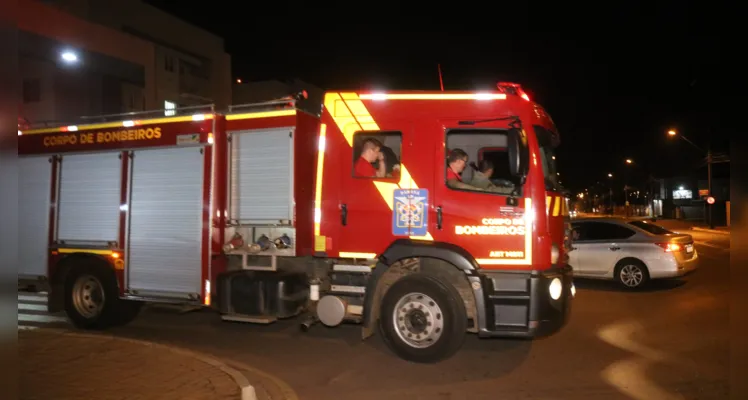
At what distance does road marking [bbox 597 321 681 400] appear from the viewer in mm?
5488

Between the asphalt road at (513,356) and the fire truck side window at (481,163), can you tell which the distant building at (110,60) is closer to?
the asphalt road at (513,356)

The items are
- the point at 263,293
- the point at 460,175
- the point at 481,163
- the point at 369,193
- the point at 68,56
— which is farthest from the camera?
the point at 68,56

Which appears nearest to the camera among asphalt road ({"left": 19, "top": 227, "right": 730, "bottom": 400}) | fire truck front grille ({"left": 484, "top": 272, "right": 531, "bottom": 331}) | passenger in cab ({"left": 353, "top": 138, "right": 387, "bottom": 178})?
asphalt road ({"left": 19, "top": 227, "right": 730, "bottom": 400})

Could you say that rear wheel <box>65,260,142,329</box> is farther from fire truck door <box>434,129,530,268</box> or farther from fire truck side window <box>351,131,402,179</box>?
fire truck door <box>434,129,530,268</box>

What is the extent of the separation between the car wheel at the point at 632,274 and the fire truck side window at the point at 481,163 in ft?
22.0

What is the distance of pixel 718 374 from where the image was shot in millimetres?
6000

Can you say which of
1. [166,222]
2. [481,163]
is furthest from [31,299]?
[481,163]

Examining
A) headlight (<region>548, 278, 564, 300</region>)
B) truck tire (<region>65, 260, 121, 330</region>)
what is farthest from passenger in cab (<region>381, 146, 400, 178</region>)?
truck tire (<region>65, 260, 121, 330</region>)

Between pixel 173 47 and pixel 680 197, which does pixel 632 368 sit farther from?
pixel 680 197

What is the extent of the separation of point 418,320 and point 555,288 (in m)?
1.58

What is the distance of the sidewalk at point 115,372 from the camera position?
5.28 m

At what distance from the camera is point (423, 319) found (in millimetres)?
6441

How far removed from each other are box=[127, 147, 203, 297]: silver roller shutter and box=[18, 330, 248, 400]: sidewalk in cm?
98

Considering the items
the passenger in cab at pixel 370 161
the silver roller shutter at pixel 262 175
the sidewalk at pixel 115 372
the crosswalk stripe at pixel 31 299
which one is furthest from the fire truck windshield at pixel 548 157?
the crosswalk stripe at pixel 31 299
